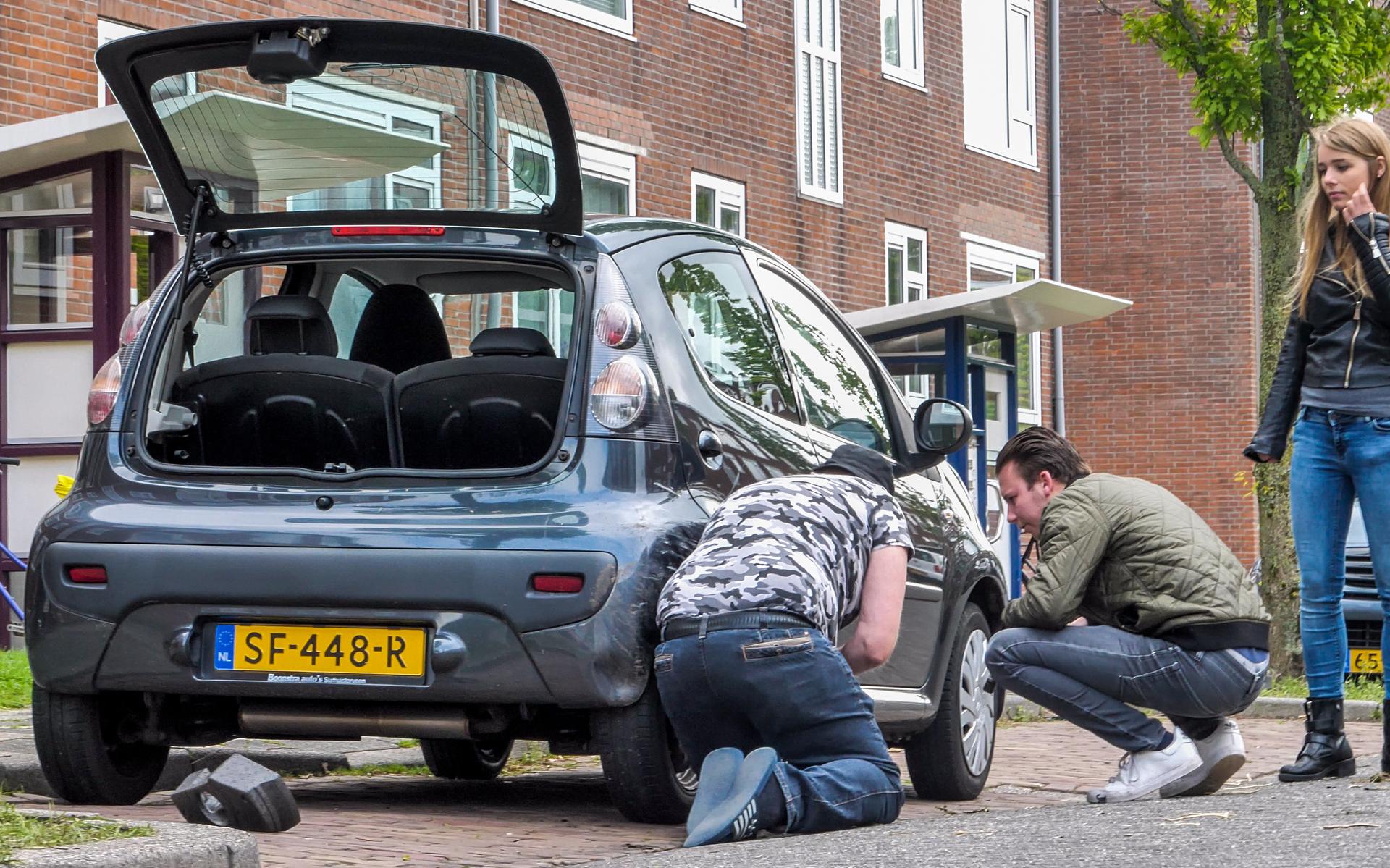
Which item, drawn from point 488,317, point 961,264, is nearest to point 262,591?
point 488,317

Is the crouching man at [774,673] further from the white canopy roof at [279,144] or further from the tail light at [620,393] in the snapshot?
the white canopy roof at [279,144]

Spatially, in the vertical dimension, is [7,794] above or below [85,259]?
below

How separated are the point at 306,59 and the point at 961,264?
19.1 metres

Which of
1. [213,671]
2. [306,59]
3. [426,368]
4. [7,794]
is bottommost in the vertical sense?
[7,794]

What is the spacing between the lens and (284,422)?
628 centimetres

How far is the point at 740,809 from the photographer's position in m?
5.19

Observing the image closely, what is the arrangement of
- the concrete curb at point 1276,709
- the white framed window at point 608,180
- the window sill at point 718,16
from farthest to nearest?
1. the window sill at point 718,16
2. the white framed window at point 608,180
3. the concrete curb at point 1276,709

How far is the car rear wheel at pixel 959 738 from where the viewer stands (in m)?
7.08

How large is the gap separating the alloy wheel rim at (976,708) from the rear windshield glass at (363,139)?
2286mm

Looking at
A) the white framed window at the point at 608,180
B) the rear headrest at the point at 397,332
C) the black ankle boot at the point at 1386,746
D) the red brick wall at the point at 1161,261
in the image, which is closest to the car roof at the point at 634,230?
the rear headrest at the point at 397,332

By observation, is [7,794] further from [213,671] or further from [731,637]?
[731,637]

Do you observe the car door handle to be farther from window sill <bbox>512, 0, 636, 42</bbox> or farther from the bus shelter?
window sill <bbox>512, 0, 636, 42</bbox>

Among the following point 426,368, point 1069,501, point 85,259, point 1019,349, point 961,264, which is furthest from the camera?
point 1019,349

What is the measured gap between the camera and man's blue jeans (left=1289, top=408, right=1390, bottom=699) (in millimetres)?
6332
